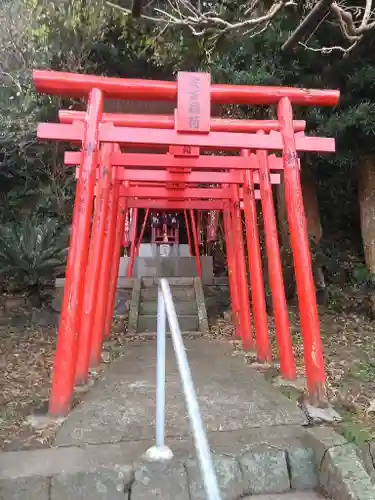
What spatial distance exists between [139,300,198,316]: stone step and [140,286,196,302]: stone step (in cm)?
17

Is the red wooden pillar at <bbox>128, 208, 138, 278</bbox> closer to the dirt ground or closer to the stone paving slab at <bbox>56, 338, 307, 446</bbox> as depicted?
the dirt ground

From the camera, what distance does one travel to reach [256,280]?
5.89 metres

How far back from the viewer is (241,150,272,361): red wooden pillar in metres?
5.79

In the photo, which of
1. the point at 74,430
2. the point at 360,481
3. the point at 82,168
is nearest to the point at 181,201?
the point at 82,168

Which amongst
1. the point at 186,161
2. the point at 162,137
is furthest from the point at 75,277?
the point at 186,161

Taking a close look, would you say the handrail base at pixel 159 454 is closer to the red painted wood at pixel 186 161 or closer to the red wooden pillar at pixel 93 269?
the red wooden pillar at pixel 93 269

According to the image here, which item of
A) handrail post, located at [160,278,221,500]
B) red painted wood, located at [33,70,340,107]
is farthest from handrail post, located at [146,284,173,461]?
red painted wood, located at [33,70,340,107]

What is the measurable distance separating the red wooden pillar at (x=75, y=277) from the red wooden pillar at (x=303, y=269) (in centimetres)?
178

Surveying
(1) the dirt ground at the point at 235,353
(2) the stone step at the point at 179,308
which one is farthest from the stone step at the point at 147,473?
(2) the stone step at the point at 179,308

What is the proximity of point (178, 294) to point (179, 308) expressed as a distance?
572mm

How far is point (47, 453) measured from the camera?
3.00 meters

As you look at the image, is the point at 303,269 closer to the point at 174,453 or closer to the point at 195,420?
the point at 174,453

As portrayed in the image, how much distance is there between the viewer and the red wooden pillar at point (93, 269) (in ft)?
15.7

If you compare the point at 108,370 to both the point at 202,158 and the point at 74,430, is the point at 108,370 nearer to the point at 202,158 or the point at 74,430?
the point at 74,430
